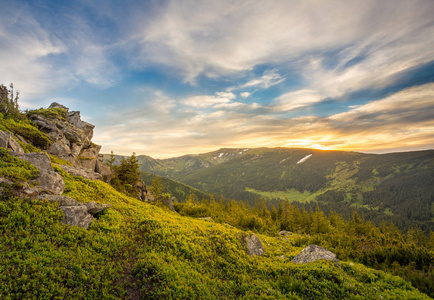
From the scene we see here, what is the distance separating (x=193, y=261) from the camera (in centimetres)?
1100

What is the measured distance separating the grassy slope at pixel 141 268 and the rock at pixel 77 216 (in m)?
0.38

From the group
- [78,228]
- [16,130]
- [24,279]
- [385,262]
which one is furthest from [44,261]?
[16,130]

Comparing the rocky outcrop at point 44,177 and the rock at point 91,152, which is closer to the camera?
the rocky outcrop at point 44,177

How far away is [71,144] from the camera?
41.1 meters

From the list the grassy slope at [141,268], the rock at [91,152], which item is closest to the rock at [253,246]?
the grassy slope at [141,268]

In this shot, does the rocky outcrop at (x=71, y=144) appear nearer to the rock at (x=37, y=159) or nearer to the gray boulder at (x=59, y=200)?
the rock at (x=37, y=159)

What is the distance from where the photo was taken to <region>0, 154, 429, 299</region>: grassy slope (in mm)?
7129

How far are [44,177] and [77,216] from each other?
210 inches

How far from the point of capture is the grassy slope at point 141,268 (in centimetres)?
713

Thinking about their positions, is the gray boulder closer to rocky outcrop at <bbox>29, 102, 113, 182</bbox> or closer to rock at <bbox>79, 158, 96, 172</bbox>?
rocky outcrop at <bbox>29, 102, 113, 182</bbox>

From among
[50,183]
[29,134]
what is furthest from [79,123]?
[50,183]

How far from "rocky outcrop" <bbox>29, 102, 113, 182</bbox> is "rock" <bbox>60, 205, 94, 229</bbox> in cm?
1704

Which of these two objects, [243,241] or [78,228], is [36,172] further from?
[243,241]

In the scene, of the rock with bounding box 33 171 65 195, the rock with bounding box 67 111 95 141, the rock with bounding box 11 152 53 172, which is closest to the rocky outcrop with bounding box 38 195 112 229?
the rock with bounding box 33 171 65 195
